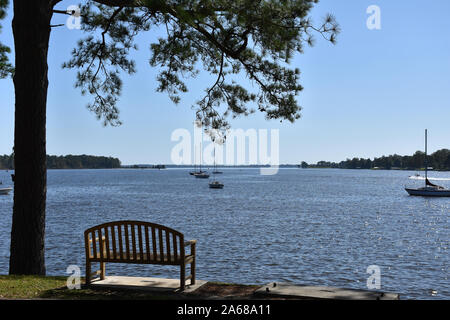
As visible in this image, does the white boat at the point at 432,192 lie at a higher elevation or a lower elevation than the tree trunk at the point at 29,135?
lower

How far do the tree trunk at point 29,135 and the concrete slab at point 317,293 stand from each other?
4.89m

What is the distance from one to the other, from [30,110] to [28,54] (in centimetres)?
109

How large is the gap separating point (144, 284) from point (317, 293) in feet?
8.82

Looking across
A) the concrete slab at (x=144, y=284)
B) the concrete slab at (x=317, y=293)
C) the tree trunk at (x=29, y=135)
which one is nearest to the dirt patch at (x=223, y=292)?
the concrete slab at (x=144, y=284)

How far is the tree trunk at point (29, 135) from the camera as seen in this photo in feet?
29.4

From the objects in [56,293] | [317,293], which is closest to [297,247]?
[317,293]

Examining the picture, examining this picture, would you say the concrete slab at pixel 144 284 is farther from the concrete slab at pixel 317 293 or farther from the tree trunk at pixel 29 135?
the tree trunk at pixel 29 135

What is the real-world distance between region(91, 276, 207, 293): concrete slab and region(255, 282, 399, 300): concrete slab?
1.34 meters

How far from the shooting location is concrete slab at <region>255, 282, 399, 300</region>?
20.1 ft

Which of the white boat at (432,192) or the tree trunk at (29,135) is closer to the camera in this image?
the tree trunk at (29,135)

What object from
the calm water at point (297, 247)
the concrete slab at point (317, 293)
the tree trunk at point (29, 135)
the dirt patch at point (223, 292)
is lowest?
the calm water at point (297, 247)

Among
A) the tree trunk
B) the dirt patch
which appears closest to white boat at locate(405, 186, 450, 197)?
the dirt patch

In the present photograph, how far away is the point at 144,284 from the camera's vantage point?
730 centimetres
